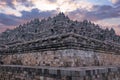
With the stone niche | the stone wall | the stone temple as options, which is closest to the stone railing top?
the stone temple

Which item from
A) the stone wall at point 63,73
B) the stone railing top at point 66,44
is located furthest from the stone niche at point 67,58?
the stone wall at point 63,73

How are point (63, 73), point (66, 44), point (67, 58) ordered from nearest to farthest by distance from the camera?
point (63, 73), point (66, 44), point (67, 58)

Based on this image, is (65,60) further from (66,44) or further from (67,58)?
(66,44)

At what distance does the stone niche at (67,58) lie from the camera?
8914 mm

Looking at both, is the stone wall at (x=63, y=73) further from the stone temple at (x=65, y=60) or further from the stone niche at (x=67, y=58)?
the stone niche at (x=67, y=58)

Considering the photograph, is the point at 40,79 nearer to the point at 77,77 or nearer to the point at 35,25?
the point at 77,77

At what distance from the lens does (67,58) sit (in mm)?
8914

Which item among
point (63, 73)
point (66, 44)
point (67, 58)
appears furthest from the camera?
point (67, 58)

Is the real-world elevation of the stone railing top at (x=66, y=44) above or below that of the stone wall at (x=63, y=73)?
above

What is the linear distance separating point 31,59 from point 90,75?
18.0 feet

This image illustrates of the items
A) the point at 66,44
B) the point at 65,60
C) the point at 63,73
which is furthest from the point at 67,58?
the point at 63,73

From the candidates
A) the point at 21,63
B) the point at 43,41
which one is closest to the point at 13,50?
the point at 21,63

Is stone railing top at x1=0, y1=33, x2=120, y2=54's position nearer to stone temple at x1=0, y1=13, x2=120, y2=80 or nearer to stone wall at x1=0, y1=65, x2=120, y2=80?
stone temple at x1=0, y1=13, x2=120, y2=80

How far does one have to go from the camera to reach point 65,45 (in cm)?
882
